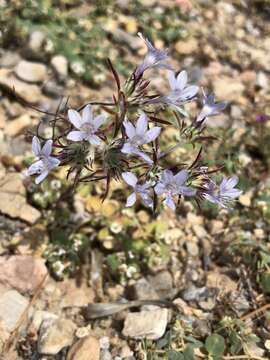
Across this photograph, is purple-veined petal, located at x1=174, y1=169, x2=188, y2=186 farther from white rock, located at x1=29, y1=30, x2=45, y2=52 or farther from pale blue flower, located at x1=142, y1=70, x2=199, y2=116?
white rock, located at x1=29, y1=30, x2=45, y2=52

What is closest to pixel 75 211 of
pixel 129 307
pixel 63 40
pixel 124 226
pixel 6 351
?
pixel 124 226

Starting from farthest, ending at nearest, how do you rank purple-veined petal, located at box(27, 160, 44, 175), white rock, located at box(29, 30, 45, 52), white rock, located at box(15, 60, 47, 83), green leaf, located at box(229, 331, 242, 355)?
Result: 1. white rock, located at box(29, 30, 45, 52)
2. white rock, located at box(15, 60, 47, 83)
3. green leaf, located at box(229, 331, 242, 355)
4. purple-veined petal, located at box(27, 160, 44, 175)

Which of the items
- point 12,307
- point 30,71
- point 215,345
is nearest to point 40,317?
point 12,307

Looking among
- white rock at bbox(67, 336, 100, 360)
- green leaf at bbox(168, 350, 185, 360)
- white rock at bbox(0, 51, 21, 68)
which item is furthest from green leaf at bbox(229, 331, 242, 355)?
white rock at bbox(0, 51, 21, 68)

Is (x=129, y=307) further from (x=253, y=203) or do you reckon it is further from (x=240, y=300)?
(x=253, y=203)

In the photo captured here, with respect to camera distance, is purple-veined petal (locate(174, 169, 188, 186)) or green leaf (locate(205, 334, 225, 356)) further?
green leaf (locate(205, 334, 225, 356))

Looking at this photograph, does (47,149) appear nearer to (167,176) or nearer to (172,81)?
(167,176)

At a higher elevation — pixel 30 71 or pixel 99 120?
pixel 99 120
